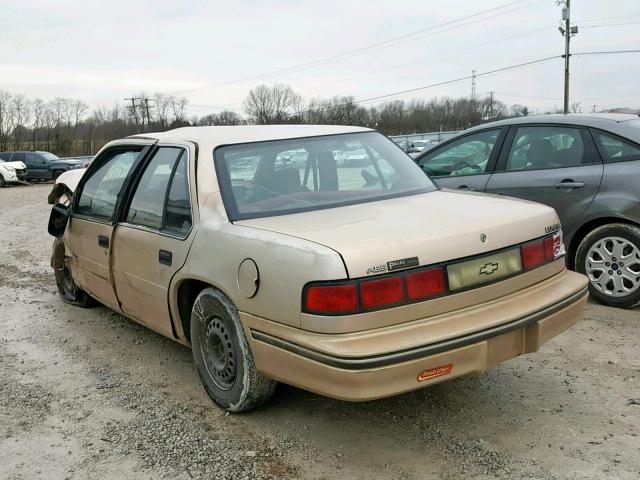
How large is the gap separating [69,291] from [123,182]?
190cm

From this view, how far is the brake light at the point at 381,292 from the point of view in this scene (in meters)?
2.62

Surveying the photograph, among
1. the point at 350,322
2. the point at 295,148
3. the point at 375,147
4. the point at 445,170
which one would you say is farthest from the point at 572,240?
the point at 350,322

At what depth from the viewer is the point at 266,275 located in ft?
9.35

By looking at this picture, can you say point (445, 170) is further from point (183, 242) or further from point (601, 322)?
point (183, 242)

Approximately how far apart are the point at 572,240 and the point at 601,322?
83 cm

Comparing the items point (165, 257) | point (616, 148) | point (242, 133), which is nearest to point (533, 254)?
point (242, 133)

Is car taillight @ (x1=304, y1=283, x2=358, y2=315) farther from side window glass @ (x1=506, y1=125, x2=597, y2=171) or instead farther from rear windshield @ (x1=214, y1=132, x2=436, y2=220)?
side window glass @ (x1=506, y1=125, x2=597, y2=171)

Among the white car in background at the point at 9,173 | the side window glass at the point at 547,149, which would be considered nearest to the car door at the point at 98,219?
the side window glass at the point at 547,149

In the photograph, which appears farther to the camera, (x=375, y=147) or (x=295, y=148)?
(x=375, y=147)

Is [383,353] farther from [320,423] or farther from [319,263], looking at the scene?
[320,423]

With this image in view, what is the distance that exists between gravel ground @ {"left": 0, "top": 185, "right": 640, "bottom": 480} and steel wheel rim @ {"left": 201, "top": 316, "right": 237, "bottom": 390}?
0.21 m

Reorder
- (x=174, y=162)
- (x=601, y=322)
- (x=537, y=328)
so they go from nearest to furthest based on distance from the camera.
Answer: (x=537, y=328)
(x=174, y=162)
(x=601, y=322)

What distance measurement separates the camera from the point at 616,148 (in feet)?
16.6

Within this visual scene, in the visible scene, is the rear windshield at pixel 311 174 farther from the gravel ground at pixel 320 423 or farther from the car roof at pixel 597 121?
the car roof at pixel 597 121
